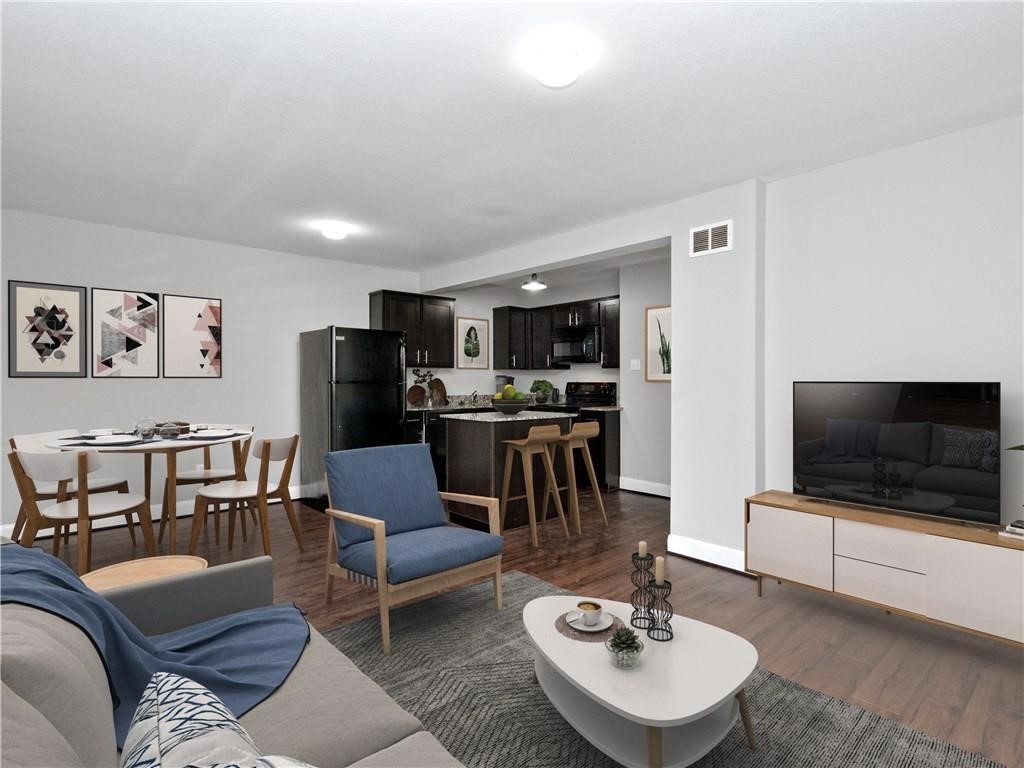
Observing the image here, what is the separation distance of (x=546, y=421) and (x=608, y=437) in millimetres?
1519

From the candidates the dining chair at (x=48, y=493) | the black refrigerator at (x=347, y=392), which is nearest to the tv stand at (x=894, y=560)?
the black refrigerator at (x=347, y=392)

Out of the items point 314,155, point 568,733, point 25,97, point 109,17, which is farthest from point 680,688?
point 25,97

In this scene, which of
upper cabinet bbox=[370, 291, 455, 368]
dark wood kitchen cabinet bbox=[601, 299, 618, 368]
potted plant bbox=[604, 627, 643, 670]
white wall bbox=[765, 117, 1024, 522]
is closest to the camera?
potted plant bbox=[604, 627, 643, 670]

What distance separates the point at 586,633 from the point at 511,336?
5.88 meters

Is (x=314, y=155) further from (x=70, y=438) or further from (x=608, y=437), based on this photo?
(x=608, y=437)

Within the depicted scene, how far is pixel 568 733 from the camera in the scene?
2.00 metres

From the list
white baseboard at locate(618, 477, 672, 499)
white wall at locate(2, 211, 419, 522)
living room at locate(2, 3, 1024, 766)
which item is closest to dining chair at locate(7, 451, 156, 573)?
living room at locate(2, 3, 1024, 766)

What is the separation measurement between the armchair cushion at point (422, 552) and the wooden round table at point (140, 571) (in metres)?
0.70

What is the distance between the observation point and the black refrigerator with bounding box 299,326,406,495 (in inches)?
212

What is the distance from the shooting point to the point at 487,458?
4.68 metres

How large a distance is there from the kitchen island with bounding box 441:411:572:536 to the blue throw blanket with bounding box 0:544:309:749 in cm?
279

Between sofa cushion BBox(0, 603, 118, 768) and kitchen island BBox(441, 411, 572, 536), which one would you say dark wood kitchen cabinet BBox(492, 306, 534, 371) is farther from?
sofa cushion BBox(0, 603, 118, 768)

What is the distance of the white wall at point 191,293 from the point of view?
14.6 ft

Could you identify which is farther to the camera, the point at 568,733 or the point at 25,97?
the point at 25,97
